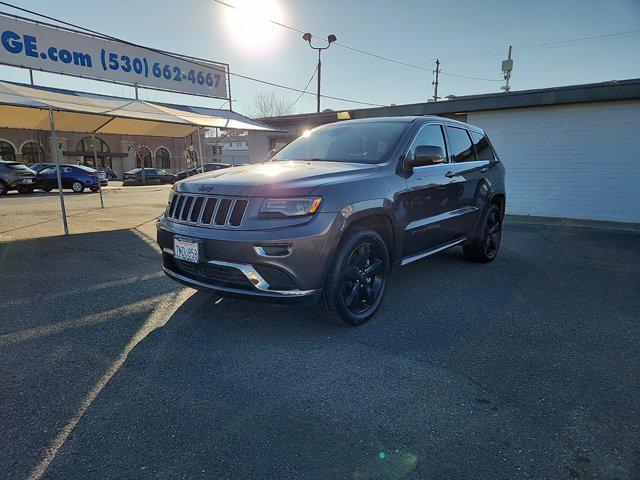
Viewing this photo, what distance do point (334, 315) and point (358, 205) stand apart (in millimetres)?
913

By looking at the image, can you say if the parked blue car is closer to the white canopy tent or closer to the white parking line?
the white canopy tent

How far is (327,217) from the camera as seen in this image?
293 cm

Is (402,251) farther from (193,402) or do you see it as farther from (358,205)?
(193,402)

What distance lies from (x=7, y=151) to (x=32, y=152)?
198cm

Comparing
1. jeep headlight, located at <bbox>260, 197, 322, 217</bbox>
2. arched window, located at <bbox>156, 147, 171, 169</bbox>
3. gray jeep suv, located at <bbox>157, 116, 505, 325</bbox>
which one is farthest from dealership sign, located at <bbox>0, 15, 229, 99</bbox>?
arched window, located at <bbox>156, 147, 171, 169</bbox>

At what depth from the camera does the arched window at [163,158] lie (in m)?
48.7

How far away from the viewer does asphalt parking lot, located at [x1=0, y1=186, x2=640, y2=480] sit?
6.35ft

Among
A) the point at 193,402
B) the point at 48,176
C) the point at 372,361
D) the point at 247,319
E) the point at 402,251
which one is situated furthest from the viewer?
the point at 48,176

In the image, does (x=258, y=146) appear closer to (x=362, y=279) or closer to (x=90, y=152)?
(x=362, y=279)

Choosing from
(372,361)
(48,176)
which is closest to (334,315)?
(372,361)

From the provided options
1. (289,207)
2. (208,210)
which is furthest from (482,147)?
(208,210)

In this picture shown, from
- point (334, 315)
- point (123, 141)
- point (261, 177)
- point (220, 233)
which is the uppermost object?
point (123, 141)

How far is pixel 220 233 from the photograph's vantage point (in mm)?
2941

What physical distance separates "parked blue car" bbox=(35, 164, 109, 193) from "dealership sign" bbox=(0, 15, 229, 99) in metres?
8.86
